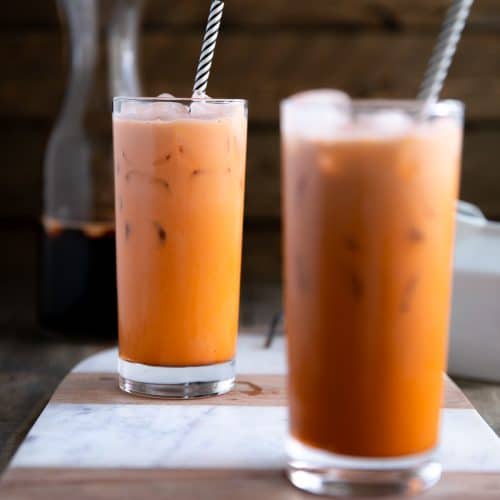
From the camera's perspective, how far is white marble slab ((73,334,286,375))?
4.25 feet

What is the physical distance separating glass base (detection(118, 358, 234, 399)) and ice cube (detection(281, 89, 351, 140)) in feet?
1.38

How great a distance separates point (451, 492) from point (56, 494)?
1.17ft

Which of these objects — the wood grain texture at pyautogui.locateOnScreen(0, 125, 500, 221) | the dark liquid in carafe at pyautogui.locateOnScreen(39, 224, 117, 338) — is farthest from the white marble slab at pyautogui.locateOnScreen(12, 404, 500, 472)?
the wood grain texture at pyautogui.locateOnScreen(0, 125, 500, 221)

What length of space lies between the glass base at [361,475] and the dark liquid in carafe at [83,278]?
815 mm

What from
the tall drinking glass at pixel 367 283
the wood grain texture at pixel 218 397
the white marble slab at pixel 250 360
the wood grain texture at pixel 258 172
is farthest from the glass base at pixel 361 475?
the wood grain texture at pixel 258 172

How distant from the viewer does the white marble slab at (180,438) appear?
93 centimetres

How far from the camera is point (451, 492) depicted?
855mm

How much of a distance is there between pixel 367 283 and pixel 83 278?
89cm

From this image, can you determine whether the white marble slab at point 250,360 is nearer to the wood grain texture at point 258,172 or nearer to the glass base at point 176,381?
the glass base at point 176,381

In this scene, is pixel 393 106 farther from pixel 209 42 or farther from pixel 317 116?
pixel 209 42

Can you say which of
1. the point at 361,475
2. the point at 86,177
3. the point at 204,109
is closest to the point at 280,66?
the point at 86,177

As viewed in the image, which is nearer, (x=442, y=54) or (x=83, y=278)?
(x=442, y=54)

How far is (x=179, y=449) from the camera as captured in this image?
0.96 metres

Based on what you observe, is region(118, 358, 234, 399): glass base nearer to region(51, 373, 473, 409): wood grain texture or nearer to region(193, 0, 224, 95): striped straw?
region(51, 373, 473, 409): wood grain texture
